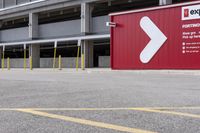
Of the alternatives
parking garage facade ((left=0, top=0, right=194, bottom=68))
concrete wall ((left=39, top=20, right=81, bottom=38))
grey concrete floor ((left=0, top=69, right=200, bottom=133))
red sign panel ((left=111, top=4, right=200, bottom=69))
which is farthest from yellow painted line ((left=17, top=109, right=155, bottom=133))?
concrete wall ((left=39, top=20, right=81, bottom=38))

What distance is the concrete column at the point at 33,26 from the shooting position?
35875 millimetres

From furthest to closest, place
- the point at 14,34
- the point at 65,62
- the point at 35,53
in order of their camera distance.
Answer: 1. the point at 14,34
2. the point at 35,53
3. the point at 65,62

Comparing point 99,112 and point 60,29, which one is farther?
point 60,29

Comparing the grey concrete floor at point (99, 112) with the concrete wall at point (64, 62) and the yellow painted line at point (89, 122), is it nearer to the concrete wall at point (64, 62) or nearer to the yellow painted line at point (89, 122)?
the yellow painted line at point (89, 122)

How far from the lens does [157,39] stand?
2277cm


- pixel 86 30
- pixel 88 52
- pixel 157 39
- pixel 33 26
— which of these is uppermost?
pixel 33 26

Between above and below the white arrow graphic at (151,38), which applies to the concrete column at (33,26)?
above

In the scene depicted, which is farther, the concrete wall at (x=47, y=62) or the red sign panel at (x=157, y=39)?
the concrete wall at (x=47, y=62)

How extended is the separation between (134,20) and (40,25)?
1489 centimetres

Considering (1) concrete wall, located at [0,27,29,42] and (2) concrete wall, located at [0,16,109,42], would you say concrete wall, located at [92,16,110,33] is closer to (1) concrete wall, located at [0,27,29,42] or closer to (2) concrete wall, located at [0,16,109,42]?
(2) concrete wall, located at [0,16,109,42]

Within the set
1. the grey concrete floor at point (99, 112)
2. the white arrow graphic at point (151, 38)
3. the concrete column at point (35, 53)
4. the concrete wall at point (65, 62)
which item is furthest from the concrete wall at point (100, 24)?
the grey concrete floor at point (99, 112)

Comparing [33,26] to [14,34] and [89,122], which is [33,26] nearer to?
[14,34]

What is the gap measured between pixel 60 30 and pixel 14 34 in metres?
6.84

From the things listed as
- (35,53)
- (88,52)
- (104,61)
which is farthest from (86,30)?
(35,53)
